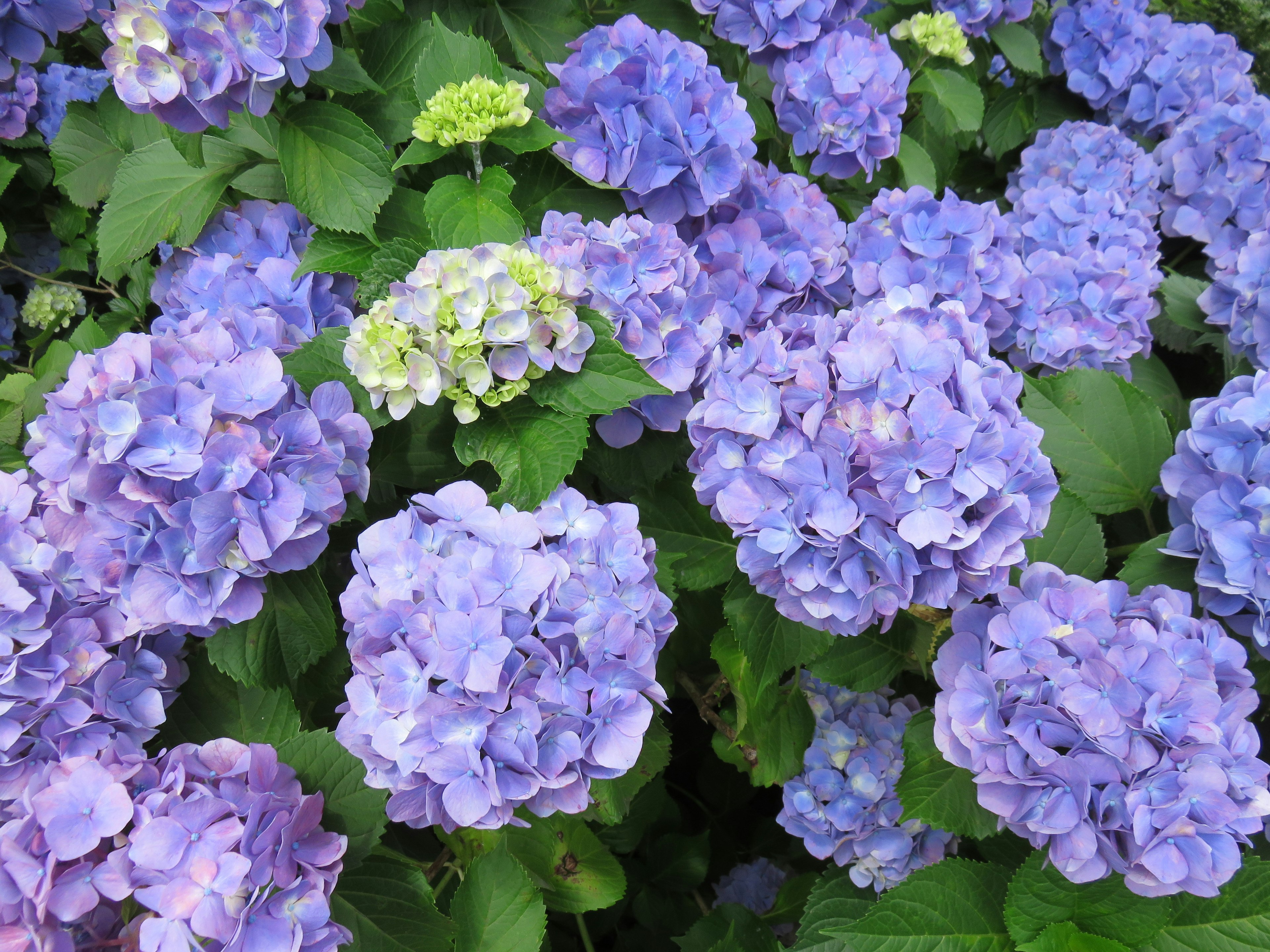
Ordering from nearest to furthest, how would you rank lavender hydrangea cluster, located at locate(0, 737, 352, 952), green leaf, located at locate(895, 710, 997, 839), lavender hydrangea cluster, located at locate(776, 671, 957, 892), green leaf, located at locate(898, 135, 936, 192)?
lavender hydrangea cluster, located at locate(0, 737, 352, 952) < green leaf, located at locate(895, 710, 997, 839) < lavender hydrangea cluster, located at locate(776, 671, 957, 892) < green leaf, located at locate(898, 135, 936, 192)

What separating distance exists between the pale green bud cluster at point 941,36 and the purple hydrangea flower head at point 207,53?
1.28m

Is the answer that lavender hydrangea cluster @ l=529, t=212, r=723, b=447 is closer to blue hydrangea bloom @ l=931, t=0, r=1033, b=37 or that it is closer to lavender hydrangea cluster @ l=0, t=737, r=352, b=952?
lavender hydrangea cluster @ l=0, t=737, r=352, b=952

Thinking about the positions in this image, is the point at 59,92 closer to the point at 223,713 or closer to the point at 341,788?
the point at 223,713

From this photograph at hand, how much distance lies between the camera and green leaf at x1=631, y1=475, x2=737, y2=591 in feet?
4.59

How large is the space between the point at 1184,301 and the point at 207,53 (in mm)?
1949

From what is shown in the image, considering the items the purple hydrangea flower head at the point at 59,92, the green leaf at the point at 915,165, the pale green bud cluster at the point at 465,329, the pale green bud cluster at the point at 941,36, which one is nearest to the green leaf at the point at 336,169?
the pale green bud cluster at the point at 465,329

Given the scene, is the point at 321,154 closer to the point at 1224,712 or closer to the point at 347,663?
the point at 347,663

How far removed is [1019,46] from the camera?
2.07 meters

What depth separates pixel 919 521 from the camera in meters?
1.02

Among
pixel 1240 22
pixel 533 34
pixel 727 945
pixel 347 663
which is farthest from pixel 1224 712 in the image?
pixel 1240 22

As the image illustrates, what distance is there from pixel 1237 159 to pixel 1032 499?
1446 millimetres

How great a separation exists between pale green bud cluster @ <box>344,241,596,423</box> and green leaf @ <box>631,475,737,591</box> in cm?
38

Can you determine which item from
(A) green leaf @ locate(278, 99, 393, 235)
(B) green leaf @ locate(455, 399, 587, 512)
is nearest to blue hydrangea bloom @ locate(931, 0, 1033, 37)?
(A) green leaf @ locate(278, 99, 393, 235)

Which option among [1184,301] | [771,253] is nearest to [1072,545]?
[771,253]
